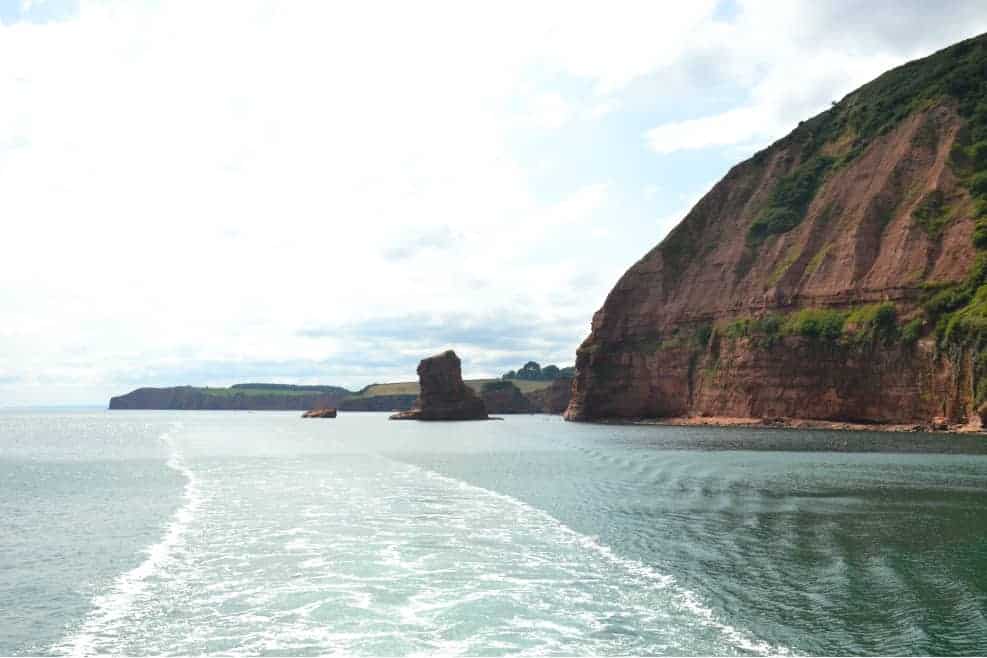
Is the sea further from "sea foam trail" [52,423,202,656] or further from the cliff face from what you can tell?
the cliff face

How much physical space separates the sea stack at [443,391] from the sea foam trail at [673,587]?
438ft

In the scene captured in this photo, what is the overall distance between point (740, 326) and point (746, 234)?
1993 cm

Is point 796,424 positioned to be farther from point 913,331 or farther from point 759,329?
point 913,331

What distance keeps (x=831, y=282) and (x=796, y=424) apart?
20634mm

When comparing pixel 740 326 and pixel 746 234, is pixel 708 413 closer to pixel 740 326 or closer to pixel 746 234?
pixel 740 326

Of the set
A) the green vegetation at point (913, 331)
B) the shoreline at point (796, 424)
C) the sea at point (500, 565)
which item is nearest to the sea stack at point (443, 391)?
the shoreline at point (796, 424)

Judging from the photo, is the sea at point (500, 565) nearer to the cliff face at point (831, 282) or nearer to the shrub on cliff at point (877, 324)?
the cliff face at point (831, 282)

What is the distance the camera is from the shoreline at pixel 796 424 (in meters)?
86.6

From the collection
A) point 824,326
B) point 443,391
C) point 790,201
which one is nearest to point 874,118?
point 790,201

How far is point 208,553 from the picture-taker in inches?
928

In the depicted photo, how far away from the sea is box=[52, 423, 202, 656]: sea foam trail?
73 mm

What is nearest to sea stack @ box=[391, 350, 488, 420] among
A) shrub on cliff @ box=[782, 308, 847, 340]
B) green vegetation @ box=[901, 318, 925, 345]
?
shrub on cliff @ box=[782, 308, 847, 340]

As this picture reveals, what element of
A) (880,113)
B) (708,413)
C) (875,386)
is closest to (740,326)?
(708,413)

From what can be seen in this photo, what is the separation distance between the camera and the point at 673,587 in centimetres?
1902
